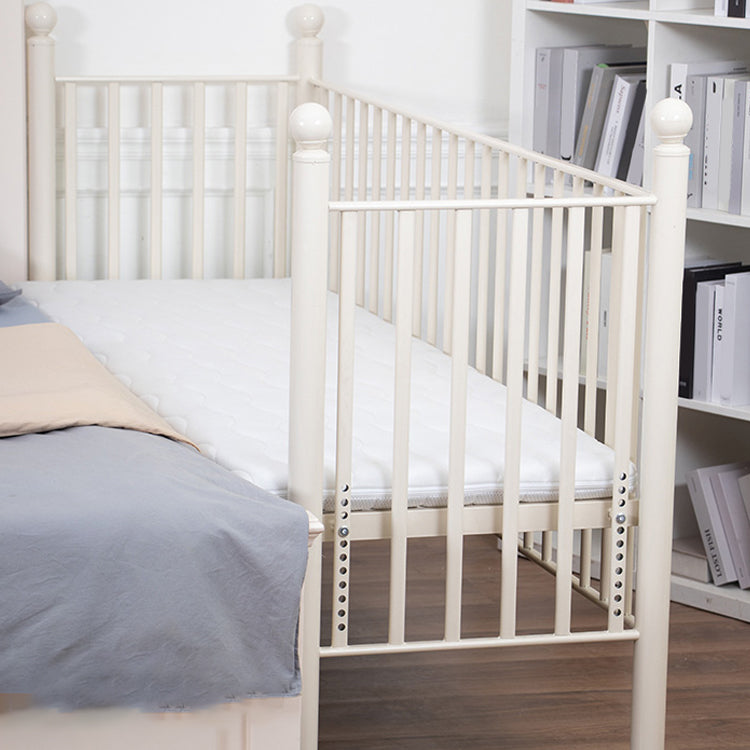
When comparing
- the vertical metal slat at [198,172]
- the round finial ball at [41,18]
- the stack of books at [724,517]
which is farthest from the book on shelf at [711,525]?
the round finial ball at [41,18]

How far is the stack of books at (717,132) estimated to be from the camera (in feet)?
7.30

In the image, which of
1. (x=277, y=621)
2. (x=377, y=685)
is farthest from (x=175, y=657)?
(x=377, y=685)

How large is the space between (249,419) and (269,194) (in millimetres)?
1092

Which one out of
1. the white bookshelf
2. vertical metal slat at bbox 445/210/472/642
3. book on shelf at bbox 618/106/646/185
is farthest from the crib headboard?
vertical metal slat at bbox 445/210/472/642

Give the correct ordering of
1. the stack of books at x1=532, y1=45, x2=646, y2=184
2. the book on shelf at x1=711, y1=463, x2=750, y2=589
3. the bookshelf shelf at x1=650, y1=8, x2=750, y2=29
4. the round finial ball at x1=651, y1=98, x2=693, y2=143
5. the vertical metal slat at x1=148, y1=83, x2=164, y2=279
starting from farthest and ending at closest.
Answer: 1. the vertical metal slat at x1=148, y1=83, x2=164, y2=279
2. the stack of books at x1=532, y1=45, x2=646, y2=184
3. the book on shelf at x1=711, y1=463, x2=750, y2=589
4. the bookshelf shelf at x1=650, y1=8, x2=750, y2=29
5. the round finial ball at x1=651, y1=98, x2=693, y2=143

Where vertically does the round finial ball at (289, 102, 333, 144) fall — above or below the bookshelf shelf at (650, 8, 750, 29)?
below

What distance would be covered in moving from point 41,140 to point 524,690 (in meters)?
1.30

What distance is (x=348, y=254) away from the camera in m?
1.53

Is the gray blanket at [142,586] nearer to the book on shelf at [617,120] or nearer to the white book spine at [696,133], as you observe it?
the white book spine at [696,133]

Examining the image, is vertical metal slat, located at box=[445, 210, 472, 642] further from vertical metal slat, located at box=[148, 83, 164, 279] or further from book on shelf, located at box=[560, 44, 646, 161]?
vertical metal slat, located at box=[148, 83, 164, 279]

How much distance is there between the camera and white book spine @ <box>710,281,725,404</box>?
228cm

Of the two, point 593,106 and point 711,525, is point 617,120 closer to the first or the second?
point 593,106

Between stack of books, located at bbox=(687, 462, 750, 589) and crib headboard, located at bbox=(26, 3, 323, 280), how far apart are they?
0.92 metres

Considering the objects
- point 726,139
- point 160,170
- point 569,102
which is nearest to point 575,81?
point 569,102
